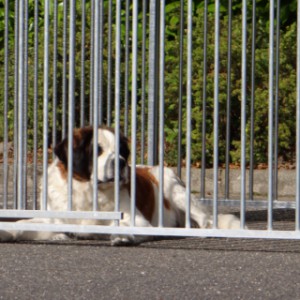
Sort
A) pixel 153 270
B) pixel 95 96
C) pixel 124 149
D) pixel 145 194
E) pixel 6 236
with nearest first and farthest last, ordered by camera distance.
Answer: pixel 153 270 < pixel 95 96 < pixel 6 236 < pixel 124 149 < pixel 145 194

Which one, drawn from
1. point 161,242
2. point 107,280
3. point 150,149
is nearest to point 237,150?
point 150,149

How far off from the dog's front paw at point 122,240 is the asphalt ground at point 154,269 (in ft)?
0.20

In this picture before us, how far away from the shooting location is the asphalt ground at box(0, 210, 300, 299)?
16.8 feet

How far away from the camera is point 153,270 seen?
5.72 m

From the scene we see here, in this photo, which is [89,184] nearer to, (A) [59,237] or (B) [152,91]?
(A) [59,237]

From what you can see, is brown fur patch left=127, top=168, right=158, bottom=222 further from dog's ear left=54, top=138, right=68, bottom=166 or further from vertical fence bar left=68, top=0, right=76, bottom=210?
vertical fence bar left=68, top=0, right=76, bottom=210

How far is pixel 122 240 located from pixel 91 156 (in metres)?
0.57

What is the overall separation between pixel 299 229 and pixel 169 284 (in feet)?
3.94

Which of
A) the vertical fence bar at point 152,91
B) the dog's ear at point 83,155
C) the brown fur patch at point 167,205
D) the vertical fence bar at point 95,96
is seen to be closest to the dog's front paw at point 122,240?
the vertical fence bar at point 95,96

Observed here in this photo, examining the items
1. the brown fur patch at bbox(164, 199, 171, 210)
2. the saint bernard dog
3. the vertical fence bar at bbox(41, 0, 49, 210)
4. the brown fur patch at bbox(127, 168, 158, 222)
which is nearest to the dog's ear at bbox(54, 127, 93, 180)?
the saint bernard dog

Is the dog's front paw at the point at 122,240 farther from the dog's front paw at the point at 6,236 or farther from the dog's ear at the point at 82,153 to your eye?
the dog's front paw at the point at 6,236

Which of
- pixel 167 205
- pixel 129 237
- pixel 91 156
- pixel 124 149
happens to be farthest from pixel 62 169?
pixel 167 205

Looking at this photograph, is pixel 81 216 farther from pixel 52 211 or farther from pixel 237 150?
pixel 237 150

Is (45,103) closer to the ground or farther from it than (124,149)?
farther from it
